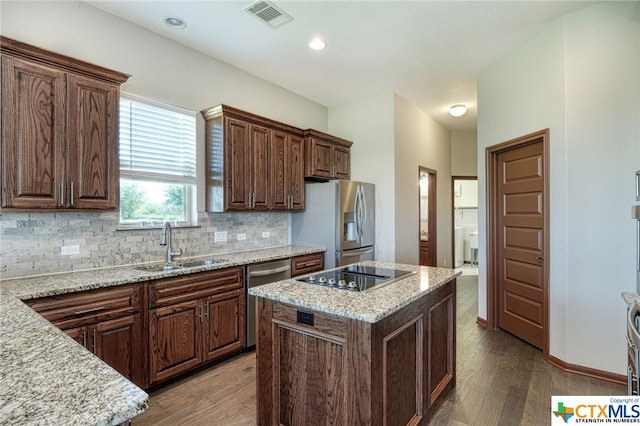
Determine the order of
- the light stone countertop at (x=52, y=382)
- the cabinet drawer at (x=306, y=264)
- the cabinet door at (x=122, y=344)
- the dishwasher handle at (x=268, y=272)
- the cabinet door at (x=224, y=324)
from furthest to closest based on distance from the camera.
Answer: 1. the cabinet drawer at (x=306, y=264)
2. the dishwasher handle at (x=268, y=272)
3. the cabinet door at (x=224, y=324)
4. the cabinet door at (x=122, y=344)
5. the light stone countertop at (x=52, y=382)

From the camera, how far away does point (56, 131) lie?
224 cm

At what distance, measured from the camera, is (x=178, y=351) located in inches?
104

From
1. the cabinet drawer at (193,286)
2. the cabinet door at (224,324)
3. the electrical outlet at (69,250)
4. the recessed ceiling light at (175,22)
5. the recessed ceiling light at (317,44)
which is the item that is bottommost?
the cabinet door at (224,324)

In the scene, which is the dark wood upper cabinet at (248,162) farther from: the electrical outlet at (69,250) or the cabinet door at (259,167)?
the electrical outlet at (69,250)

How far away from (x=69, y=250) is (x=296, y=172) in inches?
97.4

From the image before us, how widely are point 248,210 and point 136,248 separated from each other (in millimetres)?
1144

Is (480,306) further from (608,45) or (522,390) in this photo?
(608,45)

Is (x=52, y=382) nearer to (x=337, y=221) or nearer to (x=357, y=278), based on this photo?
(x=357, y=278)

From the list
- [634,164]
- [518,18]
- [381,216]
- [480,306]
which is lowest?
[480,306]

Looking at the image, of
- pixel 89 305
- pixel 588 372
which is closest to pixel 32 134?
pixel 89 305

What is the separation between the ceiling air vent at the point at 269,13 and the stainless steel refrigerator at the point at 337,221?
184cm

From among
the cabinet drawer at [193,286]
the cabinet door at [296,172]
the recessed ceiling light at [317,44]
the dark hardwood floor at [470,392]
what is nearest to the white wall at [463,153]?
the cabinet door at [296,172]

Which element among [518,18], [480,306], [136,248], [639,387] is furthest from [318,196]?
[639,387]

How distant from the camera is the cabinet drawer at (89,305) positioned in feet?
6.54
